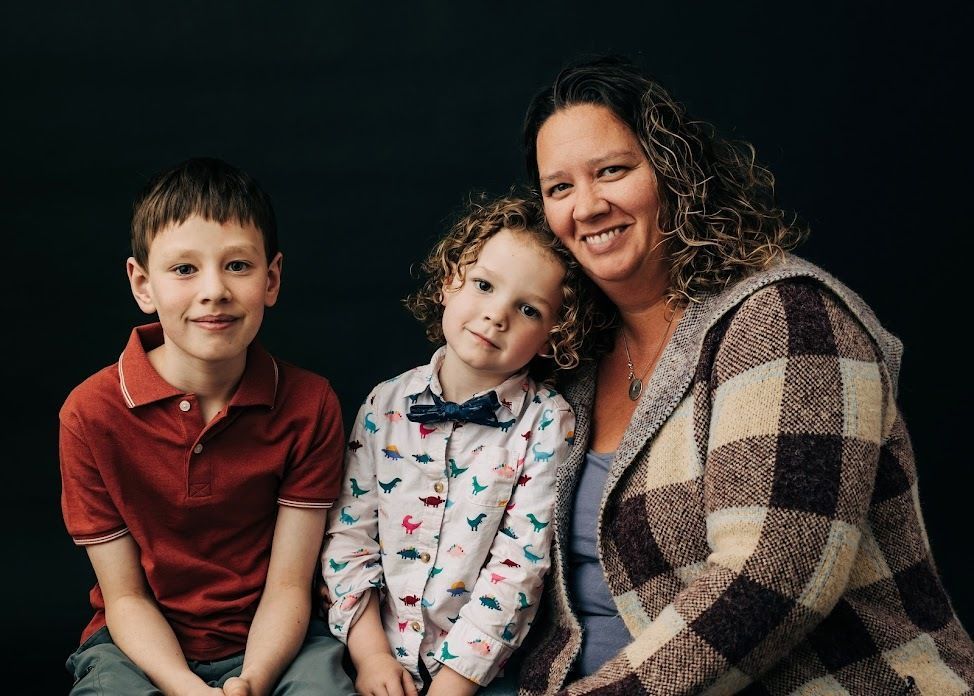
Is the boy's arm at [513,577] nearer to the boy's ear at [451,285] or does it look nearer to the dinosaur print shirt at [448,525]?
the dinosaur print shirt at [448,525]

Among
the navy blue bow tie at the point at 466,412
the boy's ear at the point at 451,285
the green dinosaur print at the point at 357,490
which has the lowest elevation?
the green dinosaur print at the point at 357,490

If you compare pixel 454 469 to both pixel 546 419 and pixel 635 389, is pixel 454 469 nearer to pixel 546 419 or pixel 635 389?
pixel 546 419

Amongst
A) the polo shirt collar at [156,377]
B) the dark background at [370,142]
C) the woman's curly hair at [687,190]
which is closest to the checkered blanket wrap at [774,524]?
the woman's curly hair at [687,190]

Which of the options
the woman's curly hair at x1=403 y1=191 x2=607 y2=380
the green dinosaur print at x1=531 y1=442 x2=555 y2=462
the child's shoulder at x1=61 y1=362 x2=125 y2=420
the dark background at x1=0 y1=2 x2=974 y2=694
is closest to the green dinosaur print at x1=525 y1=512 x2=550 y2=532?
the green dinosaur print at x1=531 y1=442 x2=555 y2=462

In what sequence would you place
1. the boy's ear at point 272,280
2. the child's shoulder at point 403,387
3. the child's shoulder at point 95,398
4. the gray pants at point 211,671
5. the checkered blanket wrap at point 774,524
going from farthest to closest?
the child's shoulder at point 403,387 < the boy's ear at point 272,280 < the child's shoulder at point 95,398 < the gray pants at point 211,671 < the checkered blanket wrap at point 774,524

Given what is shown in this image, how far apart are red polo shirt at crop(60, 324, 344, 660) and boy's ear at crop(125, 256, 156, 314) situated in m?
0.09

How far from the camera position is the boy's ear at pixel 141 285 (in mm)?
2527

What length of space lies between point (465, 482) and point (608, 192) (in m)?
0.63

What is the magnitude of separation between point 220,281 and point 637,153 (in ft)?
2.70

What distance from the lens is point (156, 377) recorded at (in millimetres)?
2502

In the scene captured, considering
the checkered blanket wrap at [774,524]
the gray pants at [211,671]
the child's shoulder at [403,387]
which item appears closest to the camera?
the checkered blanket wrap at [774,524]

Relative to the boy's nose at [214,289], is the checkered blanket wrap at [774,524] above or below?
below

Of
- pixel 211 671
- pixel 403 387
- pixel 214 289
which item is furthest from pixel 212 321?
pixel 211 671

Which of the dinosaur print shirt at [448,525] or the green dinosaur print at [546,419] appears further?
the green dinosaur print at [546,419]
